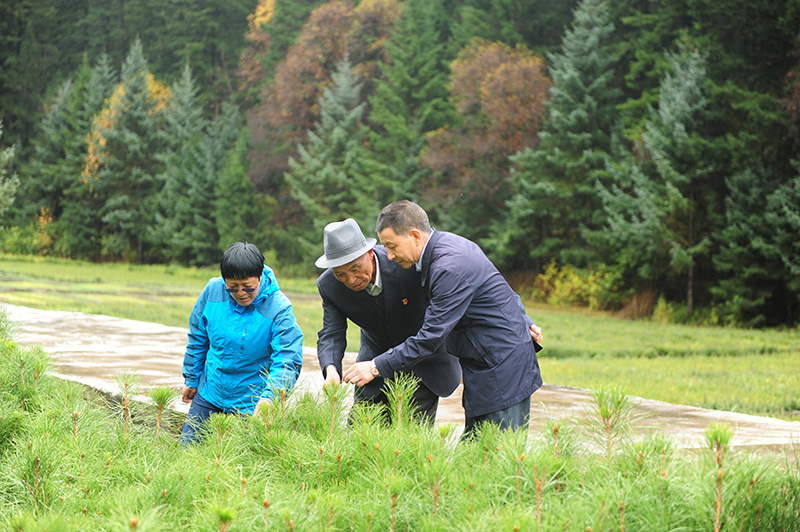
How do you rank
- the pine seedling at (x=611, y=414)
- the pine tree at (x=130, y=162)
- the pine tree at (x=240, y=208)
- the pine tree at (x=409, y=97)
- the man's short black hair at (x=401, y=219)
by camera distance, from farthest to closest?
the pine tree at (x=130, y=162) → the pine tree at (x=240, y=208) → the pine tree at (x=409, y=97) → the man's short black hair at (x=401, y=219) → the pine seedling at (x=611, y=414)

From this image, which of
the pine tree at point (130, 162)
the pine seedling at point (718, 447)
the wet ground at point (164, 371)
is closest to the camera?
the pine seedling at point (718, 447)

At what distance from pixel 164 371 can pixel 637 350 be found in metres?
8.74

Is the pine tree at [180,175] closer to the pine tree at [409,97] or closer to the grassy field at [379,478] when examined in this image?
the pine tree at [409,97]

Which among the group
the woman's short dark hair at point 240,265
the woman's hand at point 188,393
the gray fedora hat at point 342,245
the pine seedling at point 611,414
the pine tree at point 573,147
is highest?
the pine tree at point 573,147

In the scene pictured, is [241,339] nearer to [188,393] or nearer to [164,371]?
[188,393]

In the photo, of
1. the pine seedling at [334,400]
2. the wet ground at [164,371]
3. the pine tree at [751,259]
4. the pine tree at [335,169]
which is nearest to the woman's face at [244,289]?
the wet ground at [164,371]

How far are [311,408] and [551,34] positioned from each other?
32.9 m

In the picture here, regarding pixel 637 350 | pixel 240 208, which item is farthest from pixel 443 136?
pixel 637 350

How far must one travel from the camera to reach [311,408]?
3193mm

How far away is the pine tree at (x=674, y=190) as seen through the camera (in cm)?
2147

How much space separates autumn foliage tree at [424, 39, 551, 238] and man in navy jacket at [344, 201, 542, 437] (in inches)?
1013

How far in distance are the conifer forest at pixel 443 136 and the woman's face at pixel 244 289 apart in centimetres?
1688

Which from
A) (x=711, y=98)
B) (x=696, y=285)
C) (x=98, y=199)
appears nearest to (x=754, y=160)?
(x=711, y=98)

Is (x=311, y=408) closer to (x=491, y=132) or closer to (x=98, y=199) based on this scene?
(x=491, y=132)
